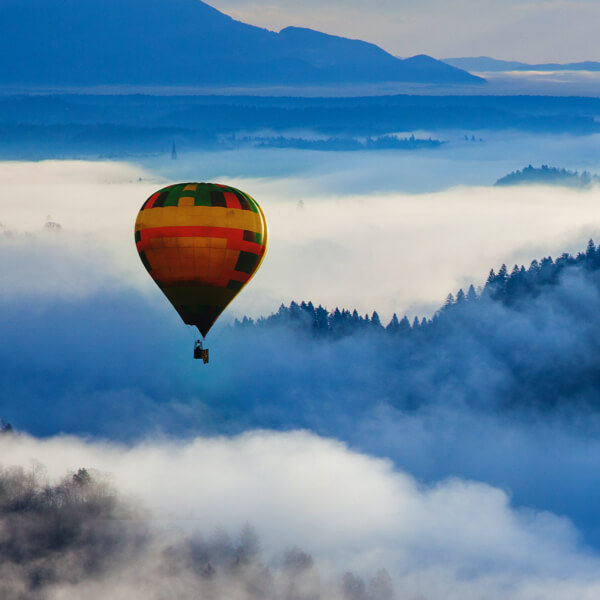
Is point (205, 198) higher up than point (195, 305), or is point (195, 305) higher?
point (205, 198)
